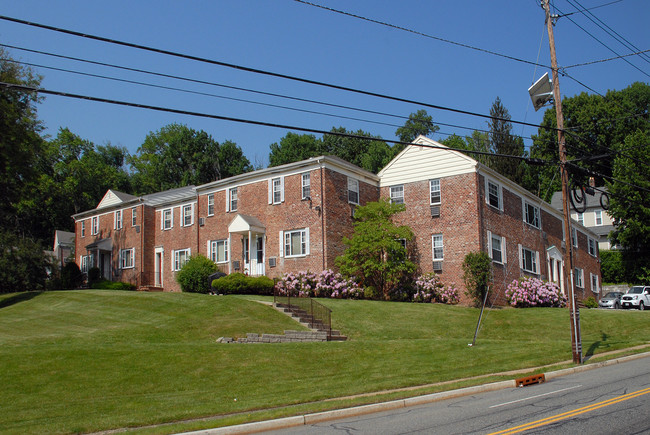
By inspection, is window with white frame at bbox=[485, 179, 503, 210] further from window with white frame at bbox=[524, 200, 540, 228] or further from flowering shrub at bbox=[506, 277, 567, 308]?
flowering shrub at bbox=[506, 277, 567, 308]

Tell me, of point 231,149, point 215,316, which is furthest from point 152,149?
point 215,316

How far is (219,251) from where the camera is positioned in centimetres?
3591

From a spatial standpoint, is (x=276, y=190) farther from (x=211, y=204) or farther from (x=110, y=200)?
(x=110, y=200)

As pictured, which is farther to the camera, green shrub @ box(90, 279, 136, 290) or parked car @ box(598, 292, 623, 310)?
green shrub @ box(90, 279, 136, 290)

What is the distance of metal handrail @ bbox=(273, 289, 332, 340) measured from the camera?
73.6 feet

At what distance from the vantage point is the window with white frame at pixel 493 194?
32.2 metres

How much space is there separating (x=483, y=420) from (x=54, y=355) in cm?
1196

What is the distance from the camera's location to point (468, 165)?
→ 103 feet

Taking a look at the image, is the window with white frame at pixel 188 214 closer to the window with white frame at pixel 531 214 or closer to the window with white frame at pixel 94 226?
the window with white frame at pixel 94 226

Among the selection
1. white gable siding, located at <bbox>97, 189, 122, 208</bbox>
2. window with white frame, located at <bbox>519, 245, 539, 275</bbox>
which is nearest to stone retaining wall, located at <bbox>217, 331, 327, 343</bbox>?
window with white frame, located at <bbox>519, 245, 539, 275</bbox>

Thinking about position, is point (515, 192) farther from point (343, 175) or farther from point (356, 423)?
point (356, 423)

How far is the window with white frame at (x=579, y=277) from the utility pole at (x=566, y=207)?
2694 cm

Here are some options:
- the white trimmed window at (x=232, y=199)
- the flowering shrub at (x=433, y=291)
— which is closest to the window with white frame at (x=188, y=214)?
the white trimmed window at (x=232, y=199)

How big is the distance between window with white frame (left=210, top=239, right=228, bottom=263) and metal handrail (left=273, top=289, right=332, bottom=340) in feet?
35.2
